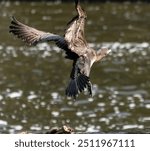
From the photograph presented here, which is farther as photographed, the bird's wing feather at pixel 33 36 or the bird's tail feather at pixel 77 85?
the bird's wing feather at pixel 33 36

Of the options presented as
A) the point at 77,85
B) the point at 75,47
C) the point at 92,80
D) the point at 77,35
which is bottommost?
the point at 77,85

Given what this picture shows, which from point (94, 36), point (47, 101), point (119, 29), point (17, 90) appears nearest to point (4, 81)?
point (17, 90)

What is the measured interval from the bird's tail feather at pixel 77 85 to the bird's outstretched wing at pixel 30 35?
1.88 feet

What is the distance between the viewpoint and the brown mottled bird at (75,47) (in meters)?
10.0

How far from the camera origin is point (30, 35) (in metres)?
10.7

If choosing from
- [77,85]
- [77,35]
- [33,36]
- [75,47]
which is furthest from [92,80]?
[77,85]

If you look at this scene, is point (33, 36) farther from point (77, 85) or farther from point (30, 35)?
point (77, 85)

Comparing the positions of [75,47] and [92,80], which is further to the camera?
[92,80]

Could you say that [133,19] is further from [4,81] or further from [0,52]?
[4,81]

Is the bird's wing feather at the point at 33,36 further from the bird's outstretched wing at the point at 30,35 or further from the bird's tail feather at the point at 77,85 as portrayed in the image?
the bird's tail feather at the point at 77,85

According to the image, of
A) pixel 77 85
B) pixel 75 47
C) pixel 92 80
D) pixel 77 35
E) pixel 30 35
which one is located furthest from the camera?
pixel 92 80

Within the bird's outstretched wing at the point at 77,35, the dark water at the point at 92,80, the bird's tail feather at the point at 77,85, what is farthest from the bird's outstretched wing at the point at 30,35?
the dark water at the point at 92,80

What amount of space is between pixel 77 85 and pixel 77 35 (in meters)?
0.86

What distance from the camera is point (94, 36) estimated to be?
3456cm
